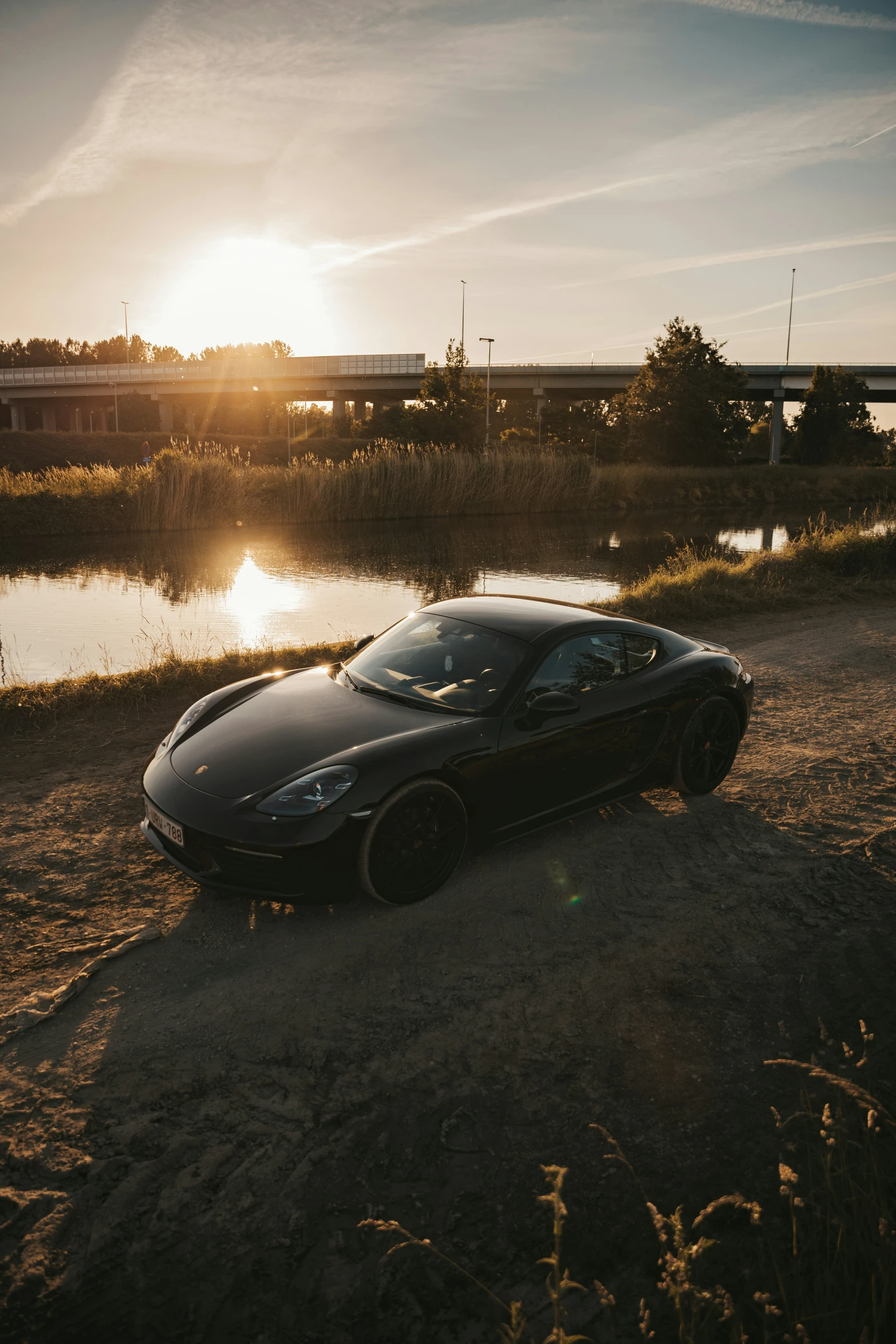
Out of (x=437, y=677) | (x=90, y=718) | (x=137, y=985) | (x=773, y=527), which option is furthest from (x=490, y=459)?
(x=137, y=985)

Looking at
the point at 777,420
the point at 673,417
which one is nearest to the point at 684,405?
the point at 673,417

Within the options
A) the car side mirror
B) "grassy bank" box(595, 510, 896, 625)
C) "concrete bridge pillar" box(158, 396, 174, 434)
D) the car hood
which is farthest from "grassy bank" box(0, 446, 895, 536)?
"concrete bridge pillar" box(158, 396, 174, 434)

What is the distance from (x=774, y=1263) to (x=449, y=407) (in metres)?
→ 43.1

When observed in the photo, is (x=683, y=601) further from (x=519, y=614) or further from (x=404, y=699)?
→ (x=404, y=699)

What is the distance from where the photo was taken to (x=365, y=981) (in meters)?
3.68

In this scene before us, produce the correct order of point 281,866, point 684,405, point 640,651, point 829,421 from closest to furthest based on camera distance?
point 281,866
point 640,651
point 684,405
point 829,421

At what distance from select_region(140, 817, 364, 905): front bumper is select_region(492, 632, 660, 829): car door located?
3.01 ft

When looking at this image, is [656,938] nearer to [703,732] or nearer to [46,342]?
[703,732]

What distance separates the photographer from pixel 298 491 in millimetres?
24875

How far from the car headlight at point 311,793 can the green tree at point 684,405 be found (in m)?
54.1

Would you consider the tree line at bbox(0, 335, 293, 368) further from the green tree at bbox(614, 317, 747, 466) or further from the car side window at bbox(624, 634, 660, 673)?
the car side window at bbox(624, 634, 660, 673)

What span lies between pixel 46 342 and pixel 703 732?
160858mm

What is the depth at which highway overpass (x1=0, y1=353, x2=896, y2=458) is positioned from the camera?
7375cm

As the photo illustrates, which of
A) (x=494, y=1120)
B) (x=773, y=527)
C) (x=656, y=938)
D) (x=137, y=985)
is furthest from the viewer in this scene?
(x=773, y=527)
